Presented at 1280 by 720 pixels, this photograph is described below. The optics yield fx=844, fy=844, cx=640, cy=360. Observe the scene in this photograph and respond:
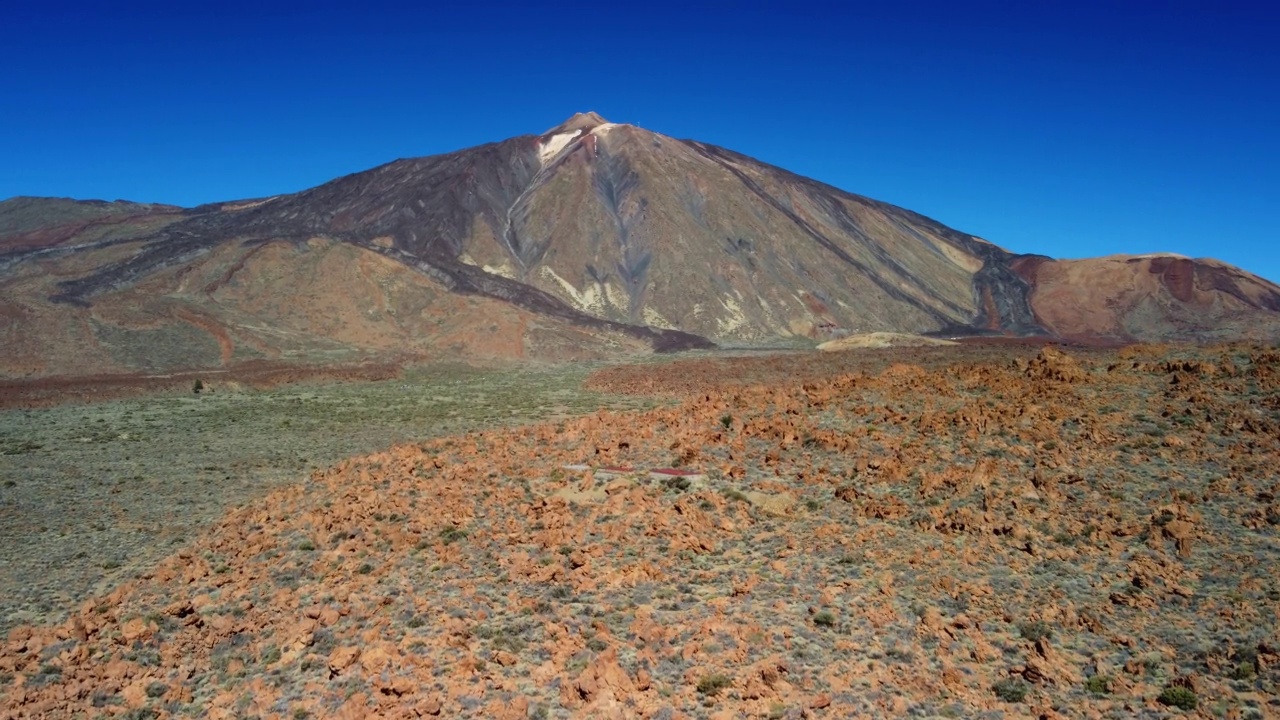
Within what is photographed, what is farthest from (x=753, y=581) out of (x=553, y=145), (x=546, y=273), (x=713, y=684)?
(x=553, y=145)

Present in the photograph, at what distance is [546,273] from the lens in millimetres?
89625

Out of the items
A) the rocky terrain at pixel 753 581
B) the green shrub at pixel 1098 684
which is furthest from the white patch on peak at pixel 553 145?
the green shrub at pixel 1098 684

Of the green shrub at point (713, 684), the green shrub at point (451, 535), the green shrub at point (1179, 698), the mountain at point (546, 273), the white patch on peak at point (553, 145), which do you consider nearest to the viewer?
the green shrub at point (1179, 698)

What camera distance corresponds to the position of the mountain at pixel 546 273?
188 feet

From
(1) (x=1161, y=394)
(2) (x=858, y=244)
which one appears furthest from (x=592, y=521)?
(2) (x=858, y=244)

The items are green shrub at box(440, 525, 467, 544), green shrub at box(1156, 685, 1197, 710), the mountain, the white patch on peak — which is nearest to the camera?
green shrub at box(1156, 685, 1197, 710)

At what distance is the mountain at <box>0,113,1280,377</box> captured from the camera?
188 feet

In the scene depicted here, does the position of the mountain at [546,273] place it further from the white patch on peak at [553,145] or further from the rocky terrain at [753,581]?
the rocky terrain at [753,581]

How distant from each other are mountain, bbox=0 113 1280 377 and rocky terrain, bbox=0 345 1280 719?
4281 cm

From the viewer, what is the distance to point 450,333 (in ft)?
201

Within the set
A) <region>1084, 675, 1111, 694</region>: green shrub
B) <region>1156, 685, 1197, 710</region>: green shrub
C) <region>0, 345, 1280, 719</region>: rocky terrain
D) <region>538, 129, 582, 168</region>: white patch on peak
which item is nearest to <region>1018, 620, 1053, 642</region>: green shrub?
<region>0, 345, 1280, 719</region>: rocky terrain

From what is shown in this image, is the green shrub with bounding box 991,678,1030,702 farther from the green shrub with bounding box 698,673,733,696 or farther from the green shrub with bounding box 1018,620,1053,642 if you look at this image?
the green shrub with bounding box 698,673,733,696

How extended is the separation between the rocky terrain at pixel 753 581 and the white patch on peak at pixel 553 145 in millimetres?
105066

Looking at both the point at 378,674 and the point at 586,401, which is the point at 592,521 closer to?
the point at 378,674
